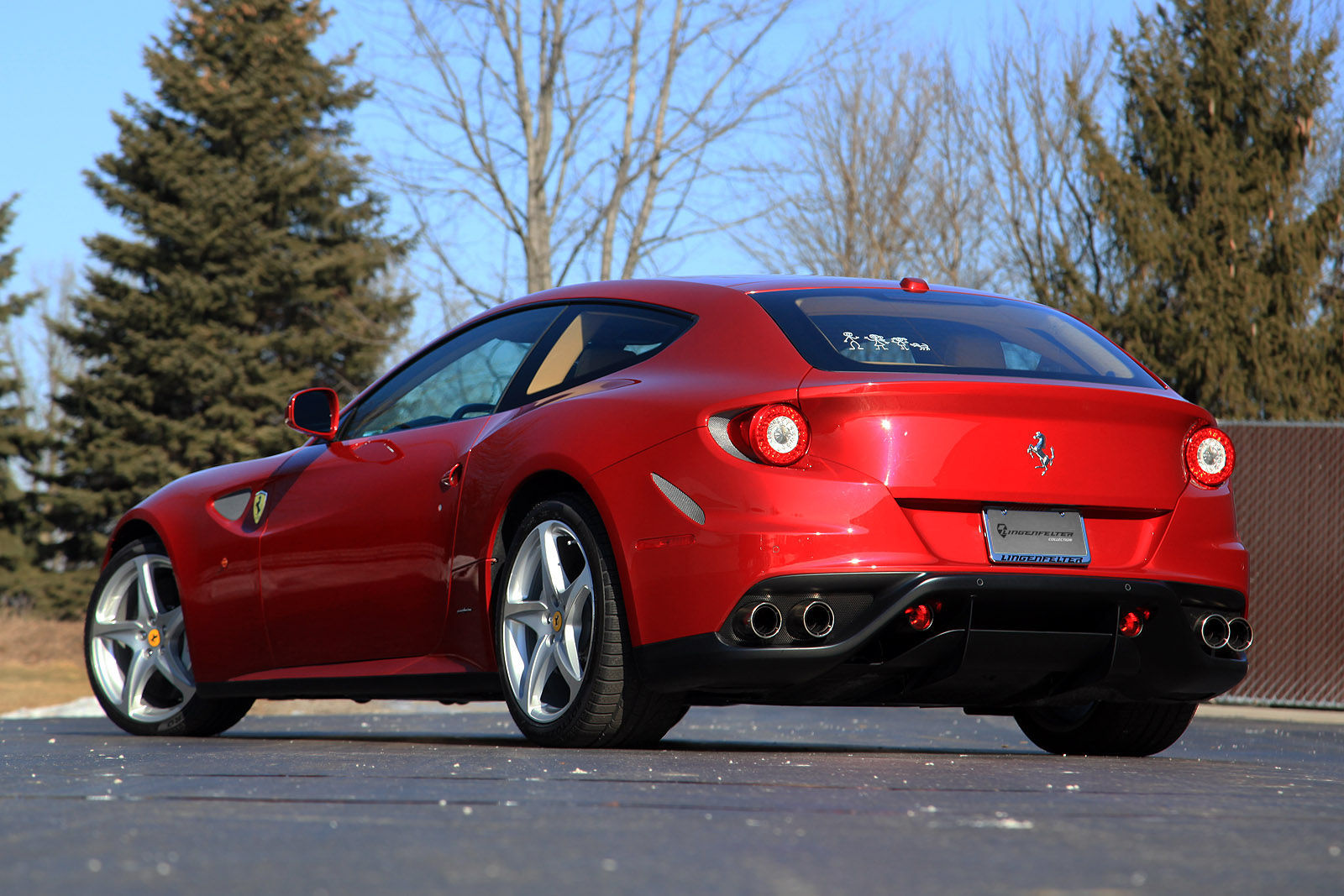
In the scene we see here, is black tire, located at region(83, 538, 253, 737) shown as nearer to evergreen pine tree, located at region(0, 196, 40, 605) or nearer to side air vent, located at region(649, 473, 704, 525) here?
side air vent, located at region(649, 473, 704, 525)

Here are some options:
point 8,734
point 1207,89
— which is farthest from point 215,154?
point 8,734

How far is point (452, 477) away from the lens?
5664 millimetres

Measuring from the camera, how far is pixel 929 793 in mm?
3893

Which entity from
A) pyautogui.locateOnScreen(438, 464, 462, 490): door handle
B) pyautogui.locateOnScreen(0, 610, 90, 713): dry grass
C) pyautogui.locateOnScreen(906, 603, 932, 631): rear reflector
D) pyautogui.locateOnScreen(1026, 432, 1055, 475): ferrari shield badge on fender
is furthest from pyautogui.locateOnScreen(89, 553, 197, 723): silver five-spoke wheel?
pyautogui.locateOnScreen(0, 610, 90, 713): dry grass

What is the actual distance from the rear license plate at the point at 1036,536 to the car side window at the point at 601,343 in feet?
3.84

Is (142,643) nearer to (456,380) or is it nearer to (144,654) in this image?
(144,654)

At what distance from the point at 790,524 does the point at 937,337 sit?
3.03 feet

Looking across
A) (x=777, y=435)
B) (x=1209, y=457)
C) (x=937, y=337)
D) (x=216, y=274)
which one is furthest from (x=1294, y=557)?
(x=216, y=274)

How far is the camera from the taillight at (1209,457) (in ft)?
16.9

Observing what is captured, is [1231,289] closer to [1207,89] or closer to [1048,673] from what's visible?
[1207,89]

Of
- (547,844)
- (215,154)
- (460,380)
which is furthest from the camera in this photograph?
(215,154)

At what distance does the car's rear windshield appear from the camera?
5016 millimetres

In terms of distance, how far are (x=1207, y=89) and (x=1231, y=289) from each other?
3.28 metres

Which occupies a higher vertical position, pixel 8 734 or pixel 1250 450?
pixel 1250 450
